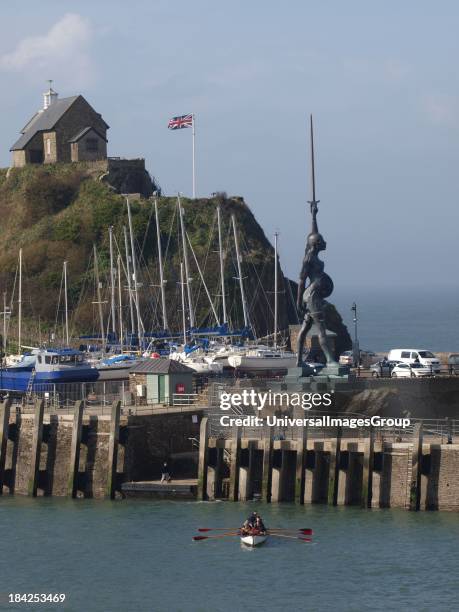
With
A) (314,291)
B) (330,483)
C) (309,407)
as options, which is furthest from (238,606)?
(314,291)

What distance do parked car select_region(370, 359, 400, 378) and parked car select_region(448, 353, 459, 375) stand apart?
2528mm

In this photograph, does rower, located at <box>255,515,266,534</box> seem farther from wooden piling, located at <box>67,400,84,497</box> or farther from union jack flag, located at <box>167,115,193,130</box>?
union jack flag, located at <box>167,115,193,130</box>

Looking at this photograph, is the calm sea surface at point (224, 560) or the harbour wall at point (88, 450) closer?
the calm sea surface at point (224, 560)

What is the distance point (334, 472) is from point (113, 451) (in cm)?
856

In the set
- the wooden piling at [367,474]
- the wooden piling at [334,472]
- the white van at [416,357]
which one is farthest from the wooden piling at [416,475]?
the white van at [416,357]

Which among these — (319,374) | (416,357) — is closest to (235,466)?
(319,374)

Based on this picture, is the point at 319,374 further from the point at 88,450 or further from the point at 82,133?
the point at 82,133

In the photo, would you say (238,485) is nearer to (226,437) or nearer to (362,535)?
(226,437)

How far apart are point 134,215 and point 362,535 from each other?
64.5m

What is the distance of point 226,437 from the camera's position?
→ 60.9 meters

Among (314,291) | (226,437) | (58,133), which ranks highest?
(58,133)

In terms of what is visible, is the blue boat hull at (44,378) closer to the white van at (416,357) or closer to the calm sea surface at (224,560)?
the white van at (416,357)

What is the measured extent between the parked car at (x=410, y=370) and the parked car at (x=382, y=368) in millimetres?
351

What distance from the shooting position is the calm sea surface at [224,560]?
48.2m
